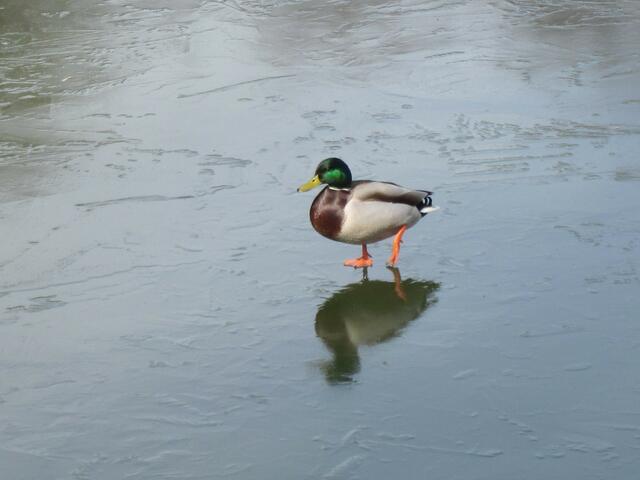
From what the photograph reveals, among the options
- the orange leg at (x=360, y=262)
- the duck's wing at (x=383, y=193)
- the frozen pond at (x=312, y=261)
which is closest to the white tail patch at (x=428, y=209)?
the duck's wing at (x=383, y=193)

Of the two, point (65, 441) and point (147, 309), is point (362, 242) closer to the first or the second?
point (147, 309)

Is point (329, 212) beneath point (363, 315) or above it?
above

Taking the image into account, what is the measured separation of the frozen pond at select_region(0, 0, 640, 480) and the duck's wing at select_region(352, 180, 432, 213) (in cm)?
26

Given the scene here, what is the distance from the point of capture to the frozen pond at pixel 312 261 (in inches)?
147

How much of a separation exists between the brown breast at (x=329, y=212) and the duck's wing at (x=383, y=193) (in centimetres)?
5

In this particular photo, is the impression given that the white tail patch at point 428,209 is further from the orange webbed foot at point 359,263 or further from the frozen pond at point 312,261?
the orange webbed foot at point 359,263

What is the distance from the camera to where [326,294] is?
4930 millimetres

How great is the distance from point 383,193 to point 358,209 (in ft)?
0.53

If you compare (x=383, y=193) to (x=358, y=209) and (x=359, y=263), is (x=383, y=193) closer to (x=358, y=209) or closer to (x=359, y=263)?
(x=358, y=209)

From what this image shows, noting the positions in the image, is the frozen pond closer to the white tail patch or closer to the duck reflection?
the duck reflection

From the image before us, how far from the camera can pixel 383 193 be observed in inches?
205

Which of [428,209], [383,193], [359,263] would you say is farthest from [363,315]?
[428,209]

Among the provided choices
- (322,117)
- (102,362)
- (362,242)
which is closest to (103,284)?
(102,362)

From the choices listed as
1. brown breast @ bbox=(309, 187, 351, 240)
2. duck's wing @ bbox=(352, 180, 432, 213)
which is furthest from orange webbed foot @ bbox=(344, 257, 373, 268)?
duck's wing @ bbox=(352, 180, 432, 213)
